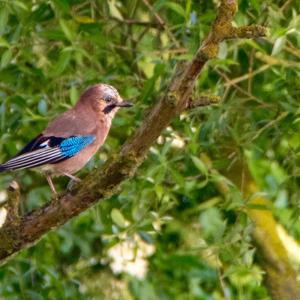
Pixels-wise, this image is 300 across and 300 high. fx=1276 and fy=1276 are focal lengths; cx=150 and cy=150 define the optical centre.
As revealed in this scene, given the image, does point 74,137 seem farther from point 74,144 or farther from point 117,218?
point 117,218

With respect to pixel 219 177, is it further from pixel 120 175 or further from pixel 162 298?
pixel 120 175

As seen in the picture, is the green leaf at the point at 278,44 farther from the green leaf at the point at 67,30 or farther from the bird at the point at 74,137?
the green leaf at the point at 67,30

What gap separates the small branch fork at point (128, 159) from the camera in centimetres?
568

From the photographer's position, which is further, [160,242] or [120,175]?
[160,242]

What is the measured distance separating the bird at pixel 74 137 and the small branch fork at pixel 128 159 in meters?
0.70

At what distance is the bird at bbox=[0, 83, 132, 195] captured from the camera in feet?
24.5

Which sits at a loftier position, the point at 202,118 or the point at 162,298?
the point at 202,118

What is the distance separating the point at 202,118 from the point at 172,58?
697 mm

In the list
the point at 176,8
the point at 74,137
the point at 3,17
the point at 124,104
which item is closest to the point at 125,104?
the point at 124,104

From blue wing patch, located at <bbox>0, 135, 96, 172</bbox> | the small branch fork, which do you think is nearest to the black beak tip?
blue wing patch, located at <bbox>0, 135, 96, 172</bbox>

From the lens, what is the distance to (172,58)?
841 centimetres

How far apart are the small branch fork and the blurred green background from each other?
162cm

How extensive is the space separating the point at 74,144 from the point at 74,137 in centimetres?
4

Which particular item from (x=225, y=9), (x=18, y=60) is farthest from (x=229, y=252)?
(x=225, y=9)
